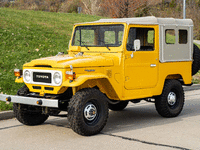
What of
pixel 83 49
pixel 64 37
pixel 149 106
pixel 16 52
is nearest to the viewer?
pixel 83 49

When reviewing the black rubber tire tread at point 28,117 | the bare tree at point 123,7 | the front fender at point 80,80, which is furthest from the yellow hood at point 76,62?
the bare tree at point 123,7

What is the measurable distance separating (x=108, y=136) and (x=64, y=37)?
11944mm

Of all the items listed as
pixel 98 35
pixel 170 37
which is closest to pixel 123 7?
pixel 170 37

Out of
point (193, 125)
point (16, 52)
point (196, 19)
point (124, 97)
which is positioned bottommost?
point (193, 125)

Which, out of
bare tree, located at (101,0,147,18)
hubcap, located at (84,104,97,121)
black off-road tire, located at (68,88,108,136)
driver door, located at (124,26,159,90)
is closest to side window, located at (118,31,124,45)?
driver door, located at (124,26,159,90)

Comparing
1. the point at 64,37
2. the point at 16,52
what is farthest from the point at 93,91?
the point at 64,37

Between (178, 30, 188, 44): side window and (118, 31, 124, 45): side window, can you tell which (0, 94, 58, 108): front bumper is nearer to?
(118, 31, 124, 45): side window

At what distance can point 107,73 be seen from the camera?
693 centimetres

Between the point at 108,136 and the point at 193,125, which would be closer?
the point at 108,136

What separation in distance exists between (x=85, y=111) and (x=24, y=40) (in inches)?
385

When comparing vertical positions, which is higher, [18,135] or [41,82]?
[41,82]

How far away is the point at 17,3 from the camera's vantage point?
40000 mm

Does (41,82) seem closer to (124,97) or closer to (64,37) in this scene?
(124,97)

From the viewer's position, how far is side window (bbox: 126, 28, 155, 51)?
292 inches
